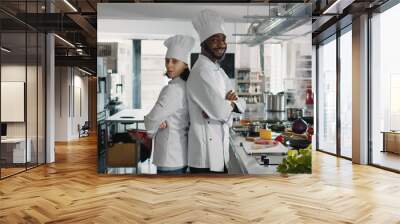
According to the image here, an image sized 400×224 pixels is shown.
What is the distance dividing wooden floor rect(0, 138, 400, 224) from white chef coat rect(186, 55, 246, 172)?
1.11ft

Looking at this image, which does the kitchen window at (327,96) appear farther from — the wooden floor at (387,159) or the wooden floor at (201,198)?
the wooden floor at (201,198)

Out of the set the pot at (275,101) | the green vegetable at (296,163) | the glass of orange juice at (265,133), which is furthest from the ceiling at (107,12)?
the green vegetable at (296,163)

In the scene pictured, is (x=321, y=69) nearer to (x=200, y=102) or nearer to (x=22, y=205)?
(x=200, y=102)

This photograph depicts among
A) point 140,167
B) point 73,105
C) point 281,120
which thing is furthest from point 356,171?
point 73,105

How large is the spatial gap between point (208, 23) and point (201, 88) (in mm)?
953

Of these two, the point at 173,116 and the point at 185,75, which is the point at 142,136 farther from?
the point at 185,75

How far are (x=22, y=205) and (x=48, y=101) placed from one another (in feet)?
12.4

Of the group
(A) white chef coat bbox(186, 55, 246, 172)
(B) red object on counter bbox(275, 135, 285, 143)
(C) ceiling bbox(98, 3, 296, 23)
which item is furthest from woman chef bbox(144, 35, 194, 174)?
(B) red object on counter bbox(275, 135, 285, 143)

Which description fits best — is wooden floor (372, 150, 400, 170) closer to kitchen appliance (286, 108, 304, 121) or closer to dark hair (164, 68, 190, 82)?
kitchen appliance (286, 108, 304, 121)

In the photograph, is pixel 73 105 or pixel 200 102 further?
pixel 73 105

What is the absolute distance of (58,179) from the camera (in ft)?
19.0

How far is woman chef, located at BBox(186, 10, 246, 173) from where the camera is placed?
18.1 feet

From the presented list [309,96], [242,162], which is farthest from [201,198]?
[309,96]

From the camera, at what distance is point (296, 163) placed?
595 centimetres
